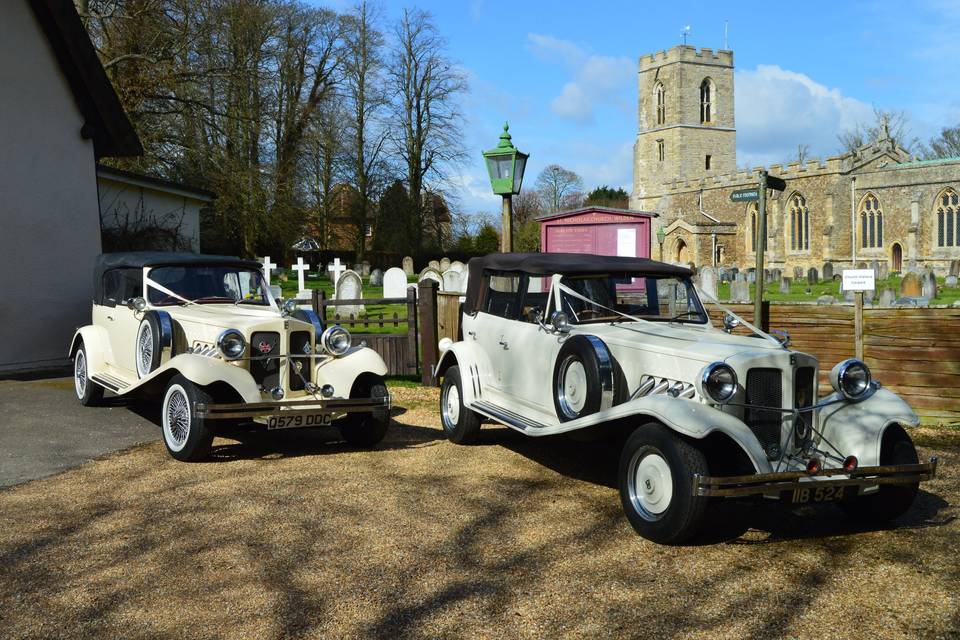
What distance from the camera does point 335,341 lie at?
27.0ft

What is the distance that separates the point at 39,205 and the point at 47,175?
0.53 m

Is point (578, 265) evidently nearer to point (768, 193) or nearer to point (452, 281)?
point (452, 281)

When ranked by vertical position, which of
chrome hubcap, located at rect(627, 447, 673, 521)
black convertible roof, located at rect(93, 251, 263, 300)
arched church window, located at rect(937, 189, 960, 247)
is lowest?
chrome hubcap, located at rect(627, 447, 673, 521)

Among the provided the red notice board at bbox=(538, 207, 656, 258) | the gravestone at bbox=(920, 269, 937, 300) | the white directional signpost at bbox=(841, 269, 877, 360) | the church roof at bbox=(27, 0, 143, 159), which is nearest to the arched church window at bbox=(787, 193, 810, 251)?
the gravestone at bbox=(920, 269, 937, 300)

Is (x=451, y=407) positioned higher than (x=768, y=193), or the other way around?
(x=768, y=193)

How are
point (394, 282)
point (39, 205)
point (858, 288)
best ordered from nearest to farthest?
point (858, 288) < point (39, 205) < point (394, 282)

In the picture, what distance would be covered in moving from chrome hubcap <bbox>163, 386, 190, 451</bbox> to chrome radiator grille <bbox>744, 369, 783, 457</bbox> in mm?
4692

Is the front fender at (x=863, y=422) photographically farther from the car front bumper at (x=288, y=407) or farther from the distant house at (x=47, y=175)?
the distant house at (x=47, y=175)

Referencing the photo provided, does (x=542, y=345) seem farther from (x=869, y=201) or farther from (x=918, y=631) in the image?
(x=869, y=201)

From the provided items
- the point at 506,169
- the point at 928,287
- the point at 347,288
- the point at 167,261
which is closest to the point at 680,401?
the point at 167,261

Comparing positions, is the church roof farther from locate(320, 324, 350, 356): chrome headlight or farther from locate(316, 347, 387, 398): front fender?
locate(316, 347, 387, 398): front fender

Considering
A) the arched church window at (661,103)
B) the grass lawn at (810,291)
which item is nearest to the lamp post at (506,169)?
the grass lawn at (810,291)

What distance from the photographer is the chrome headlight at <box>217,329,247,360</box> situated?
7.58m

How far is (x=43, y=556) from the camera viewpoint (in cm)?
502
